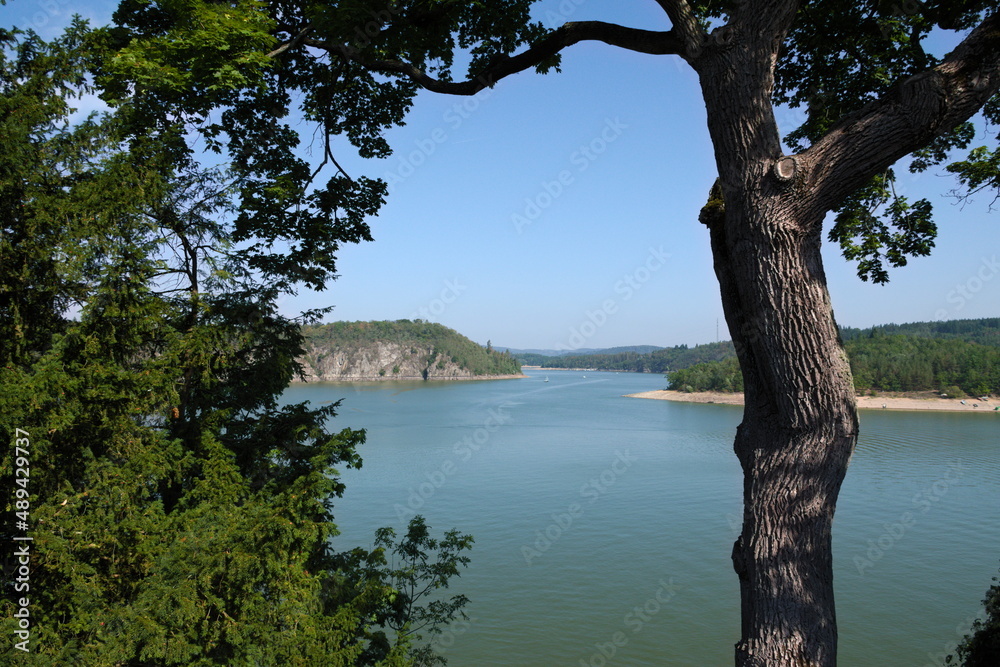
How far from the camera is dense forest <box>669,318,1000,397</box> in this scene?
52188 millimetres

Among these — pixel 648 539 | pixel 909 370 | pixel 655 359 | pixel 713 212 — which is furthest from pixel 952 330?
pixel 713 212

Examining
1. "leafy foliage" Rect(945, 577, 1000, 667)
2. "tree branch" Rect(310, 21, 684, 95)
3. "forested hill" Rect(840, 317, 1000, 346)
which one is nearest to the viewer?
"tree branch" Rect(310, 21, 684, 95)

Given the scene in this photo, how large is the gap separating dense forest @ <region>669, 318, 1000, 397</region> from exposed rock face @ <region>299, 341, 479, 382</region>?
49.4 meters

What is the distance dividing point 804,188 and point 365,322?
121776 mm

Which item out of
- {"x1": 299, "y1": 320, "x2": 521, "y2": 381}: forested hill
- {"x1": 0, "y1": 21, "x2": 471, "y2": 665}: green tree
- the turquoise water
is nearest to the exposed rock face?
{"x1": 299, "y1": 320, "x2": 521, "y2": 381}: forested hill

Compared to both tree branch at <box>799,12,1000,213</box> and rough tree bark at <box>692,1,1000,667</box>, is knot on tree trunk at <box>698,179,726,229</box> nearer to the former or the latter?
rough tree bark at <box>692,1,1000,667</box>

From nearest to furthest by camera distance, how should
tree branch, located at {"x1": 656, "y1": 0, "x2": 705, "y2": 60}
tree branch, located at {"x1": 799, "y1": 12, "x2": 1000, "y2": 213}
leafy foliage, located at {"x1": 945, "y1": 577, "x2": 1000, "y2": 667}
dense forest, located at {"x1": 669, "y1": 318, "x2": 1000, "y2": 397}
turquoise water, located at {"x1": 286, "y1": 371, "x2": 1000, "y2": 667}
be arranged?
tree branch, located at {"x1": 799, "y1": 12, "x2": 1000, "y2": 213} < tree branch, located at {"x1": 656, "y1": 0, "x2": 705, "y2": 60} < leafy foliage, located at {"x1": 945, "y1": 577, "x2": 1000, "y2": 667} < turquoise water, located at {"x1": 286, "y1": 371, "x2": 1000, "y2": 667} < dense forest, located at {"x1": 669, "y1": 318, "x2": 1000, "y2": 397}

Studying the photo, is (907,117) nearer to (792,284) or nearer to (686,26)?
(792,284)

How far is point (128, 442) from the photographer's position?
432cm

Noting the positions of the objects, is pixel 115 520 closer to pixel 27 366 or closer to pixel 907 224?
pixel 27 366

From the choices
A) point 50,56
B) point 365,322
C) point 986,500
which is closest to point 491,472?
point 986,500

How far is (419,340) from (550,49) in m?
116

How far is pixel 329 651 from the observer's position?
15.3 ft

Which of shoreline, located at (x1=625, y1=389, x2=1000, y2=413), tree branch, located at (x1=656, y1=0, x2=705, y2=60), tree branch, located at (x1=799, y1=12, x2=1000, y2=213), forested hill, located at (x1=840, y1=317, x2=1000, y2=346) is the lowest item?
shoreline, located at (x1=625, y1=389, x2=1000, y2=413)
